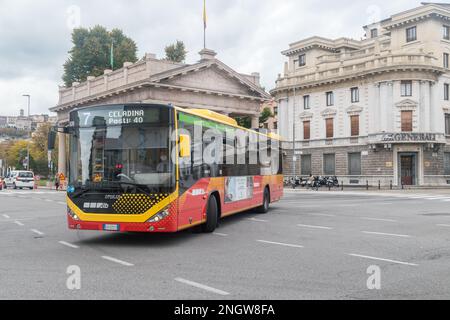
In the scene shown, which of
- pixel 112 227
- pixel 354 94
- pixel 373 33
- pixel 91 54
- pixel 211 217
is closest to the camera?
pixel 112 227

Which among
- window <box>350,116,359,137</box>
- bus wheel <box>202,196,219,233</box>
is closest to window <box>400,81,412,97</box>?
window <box>350,116,359,137</box>

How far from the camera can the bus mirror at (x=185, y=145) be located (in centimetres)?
983

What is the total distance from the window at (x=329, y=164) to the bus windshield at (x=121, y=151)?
4379 cm

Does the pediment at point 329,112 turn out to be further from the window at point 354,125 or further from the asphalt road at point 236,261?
the asphalt road at point 236,261

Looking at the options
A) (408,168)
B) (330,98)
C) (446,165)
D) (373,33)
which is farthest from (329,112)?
(373,33)

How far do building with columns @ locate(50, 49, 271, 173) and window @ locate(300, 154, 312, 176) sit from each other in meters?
12.2

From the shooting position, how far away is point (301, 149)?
181ft

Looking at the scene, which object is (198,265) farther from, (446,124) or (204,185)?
(446,124)

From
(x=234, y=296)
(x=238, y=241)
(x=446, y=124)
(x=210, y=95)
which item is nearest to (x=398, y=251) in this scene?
(x=238, y=241)

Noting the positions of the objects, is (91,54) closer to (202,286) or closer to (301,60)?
(301,60)

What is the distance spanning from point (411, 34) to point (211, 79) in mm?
23831

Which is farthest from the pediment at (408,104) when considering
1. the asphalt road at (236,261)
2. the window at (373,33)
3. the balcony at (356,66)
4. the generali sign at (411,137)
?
the asphalt road at (236,261)

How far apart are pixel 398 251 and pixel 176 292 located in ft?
17.0

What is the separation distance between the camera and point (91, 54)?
61000 millimetres
